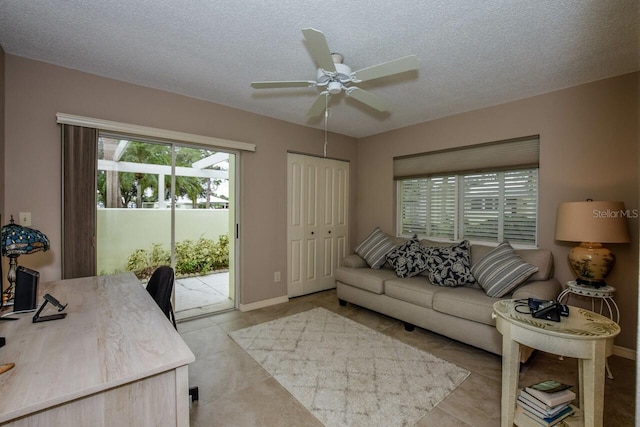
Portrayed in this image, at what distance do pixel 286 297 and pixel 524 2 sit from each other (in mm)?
3757

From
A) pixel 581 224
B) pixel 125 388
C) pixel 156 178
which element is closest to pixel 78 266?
pixel 156 178

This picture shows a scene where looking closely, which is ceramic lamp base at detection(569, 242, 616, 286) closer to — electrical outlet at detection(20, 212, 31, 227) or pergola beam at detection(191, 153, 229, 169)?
pergola beam at detection(191, 153, 229, 169)

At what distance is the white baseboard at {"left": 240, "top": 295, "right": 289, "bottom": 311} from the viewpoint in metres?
3.66

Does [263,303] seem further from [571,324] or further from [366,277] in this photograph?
[571,324]

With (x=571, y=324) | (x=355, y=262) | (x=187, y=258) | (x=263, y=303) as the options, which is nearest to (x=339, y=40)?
(x=571, y=324)

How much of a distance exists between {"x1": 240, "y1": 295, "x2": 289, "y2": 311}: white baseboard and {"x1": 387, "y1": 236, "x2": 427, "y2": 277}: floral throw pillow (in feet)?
5.07

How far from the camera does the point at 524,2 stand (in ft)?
5.47

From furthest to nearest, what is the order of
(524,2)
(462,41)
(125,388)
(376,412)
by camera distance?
(462,41)
(376,412)
(524,2)
(125,388)

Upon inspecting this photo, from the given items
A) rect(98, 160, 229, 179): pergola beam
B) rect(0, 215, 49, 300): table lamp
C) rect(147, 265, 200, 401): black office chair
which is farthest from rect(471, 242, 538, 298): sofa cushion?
rect(0, 215, 49, 300): table lamp

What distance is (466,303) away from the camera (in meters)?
2.62

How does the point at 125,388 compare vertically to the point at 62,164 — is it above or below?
below

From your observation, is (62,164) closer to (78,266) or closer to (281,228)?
(78,266)

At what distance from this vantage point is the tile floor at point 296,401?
1802 millimetres

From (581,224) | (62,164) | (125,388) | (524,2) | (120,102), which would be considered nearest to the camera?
(125,388)
